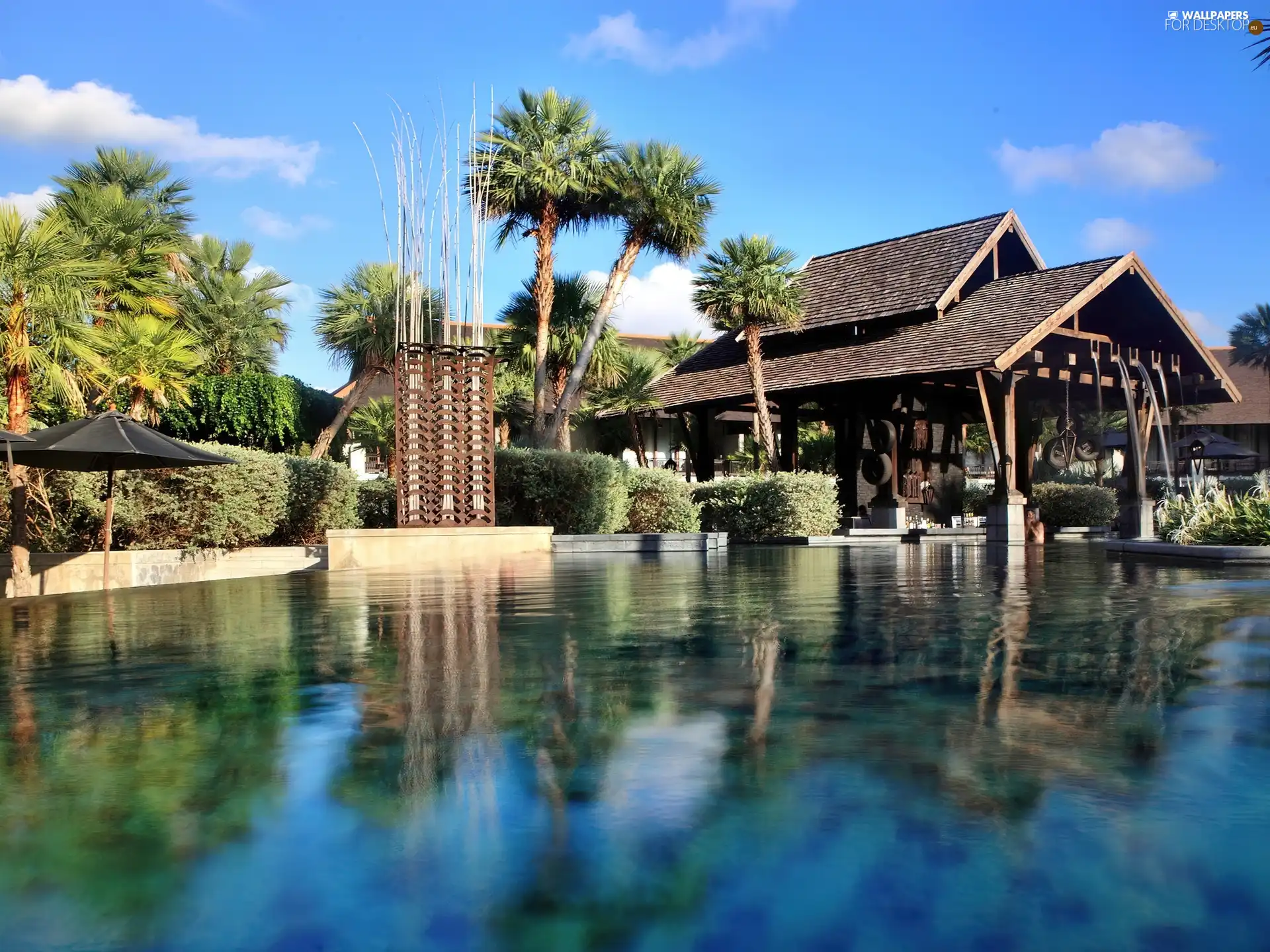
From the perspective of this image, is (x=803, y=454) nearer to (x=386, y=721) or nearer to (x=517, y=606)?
(x=517, y=606)

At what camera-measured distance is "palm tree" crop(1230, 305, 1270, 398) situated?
2151 inches

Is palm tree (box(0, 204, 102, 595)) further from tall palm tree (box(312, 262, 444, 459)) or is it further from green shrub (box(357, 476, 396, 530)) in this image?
tall palm tree (box(312, 262, 444, 459))

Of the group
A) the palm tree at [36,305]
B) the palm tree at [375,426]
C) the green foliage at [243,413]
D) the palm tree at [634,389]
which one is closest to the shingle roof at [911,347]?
the palm tree at [634,389]

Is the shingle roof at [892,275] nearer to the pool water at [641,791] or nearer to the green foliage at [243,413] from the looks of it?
the green foliage at [243,413]

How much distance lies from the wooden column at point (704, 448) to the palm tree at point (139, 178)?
16.3 meters

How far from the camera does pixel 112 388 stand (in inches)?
731

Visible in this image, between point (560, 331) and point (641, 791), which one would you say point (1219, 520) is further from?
point (560, 331)

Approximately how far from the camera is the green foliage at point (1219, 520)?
13234 millimetres

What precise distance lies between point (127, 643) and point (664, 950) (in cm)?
488

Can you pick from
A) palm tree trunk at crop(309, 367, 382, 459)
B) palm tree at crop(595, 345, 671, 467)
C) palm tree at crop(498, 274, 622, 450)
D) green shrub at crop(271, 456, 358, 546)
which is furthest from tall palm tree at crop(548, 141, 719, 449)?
green shrub at crop(271, 456, 358, 546)

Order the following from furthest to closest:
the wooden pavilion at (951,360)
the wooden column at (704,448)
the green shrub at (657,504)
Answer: the wooden column at (704,448), the wooden pavilion at (951,360), the green shrub at (657,504)

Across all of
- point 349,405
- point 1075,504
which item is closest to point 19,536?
point 349,405

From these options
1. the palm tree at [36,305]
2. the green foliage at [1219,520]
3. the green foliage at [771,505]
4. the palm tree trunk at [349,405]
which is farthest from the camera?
the palm tree trunk at [349,405]

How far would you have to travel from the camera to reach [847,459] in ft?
94.5
